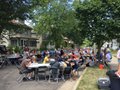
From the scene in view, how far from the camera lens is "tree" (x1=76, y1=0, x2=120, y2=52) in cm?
2764

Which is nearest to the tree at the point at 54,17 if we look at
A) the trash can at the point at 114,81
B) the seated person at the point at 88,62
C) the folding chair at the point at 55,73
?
the seated person at the point at 88,62

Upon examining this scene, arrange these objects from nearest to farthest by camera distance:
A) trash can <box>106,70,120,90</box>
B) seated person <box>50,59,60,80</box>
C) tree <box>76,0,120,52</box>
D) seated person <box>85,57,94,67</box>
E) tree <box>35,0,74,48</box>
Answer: trash can <box>106,70,120,90</box> < seated person <box>50,59,60,80</box> < tree <box>76,0,120,52</box> < seated person <box>85,57,94,67</box> < tree <box>35,0,74,48</box>

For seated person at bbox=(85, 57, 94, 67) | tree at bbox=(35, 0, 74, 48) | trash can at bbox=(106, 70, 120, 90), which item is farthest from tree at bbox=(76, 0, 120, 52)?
tree at bbox=(35, 0, 74, 48)

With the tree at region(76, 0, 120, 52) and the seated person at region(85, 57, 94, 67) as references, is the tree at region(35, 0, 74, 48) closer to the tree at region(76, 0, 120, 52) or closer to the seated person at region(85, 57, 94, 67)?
the tree at region(76, 0, 120, 52)

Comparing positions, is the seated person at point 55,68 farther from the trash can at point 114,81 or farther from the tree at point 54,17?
the tree at point 54,17

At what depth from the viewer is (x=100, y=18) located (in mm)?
27828

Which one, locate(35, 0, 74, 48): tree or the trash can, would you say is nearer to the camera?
the trash can

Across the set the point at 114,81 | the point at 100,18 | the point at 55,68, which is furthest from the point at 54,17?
the point at 114,81

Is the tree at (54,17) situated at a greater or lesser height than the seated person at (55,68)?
greater

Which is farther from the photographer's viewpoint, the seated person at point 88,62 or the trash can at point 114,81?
the seated person at point 88,62

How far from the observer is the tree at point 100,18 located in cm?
2764

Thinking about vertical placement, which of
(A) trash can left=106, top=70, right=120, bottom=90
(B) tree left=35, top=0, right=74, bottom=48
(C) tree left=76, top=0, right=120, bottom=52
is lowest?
(A) trash can left=106, top=70, right=120, bottom=90

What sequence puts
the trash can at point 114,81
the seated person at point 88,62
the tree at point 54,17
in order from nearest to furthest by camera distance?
the trash can at point 114,81, the seated person at point 88,62, the tree at point 54,17

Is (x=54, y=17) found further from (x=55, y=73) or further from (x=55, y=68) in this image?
(x=55, y=68)
